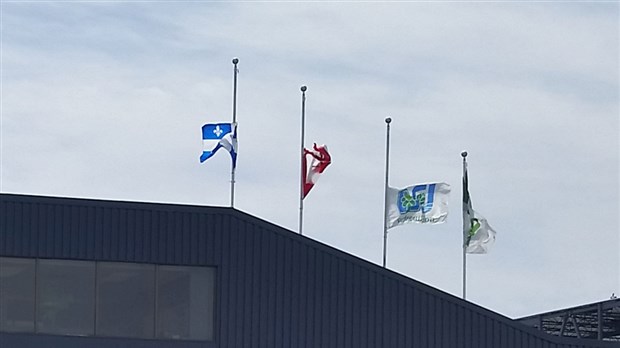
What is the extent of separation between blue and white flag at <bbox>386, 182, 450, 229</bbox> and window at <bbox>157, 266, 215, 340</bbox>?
11287 millimetres

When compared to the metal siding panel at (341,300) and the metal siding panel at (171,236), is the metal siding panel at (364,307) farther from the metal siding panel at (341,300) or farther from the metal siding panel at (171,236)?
the metal siding panel at (171,236)

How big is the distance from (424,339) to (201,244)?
6673 mm

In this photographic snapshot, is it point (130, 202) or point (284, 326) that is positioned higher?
point (130, 202)

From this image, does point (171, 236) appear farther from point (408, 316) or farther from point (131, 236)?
point (408, 316)

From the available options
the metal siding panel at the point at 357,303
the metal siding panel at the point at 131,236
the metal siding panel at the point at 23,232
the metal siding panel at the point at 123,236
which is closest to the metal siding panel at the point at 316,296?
the metal siding panel at the point at 357,303

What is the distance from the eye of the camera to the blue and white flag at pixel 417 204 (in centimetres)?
5134

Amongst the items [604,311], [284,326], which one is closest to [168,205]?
[284,326]

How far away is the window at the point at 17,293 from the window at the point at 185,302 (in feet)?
11.0

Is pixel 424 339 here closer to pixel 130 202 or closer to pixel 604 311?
pixel 130 202

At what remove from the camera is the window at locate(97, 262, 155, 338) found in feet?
134

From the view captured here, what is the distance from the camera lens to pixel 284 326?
41.7 metres

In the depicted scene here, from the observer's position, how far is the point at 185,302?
41.5 metres

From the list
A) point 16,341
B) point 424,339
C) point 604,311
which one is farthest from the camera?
point 604,311

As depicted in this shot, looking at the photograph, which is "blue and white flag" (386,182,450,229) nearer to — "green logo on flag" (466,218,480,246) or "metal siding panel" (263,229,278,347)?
"green logo on flag" (466,218,480,246)
